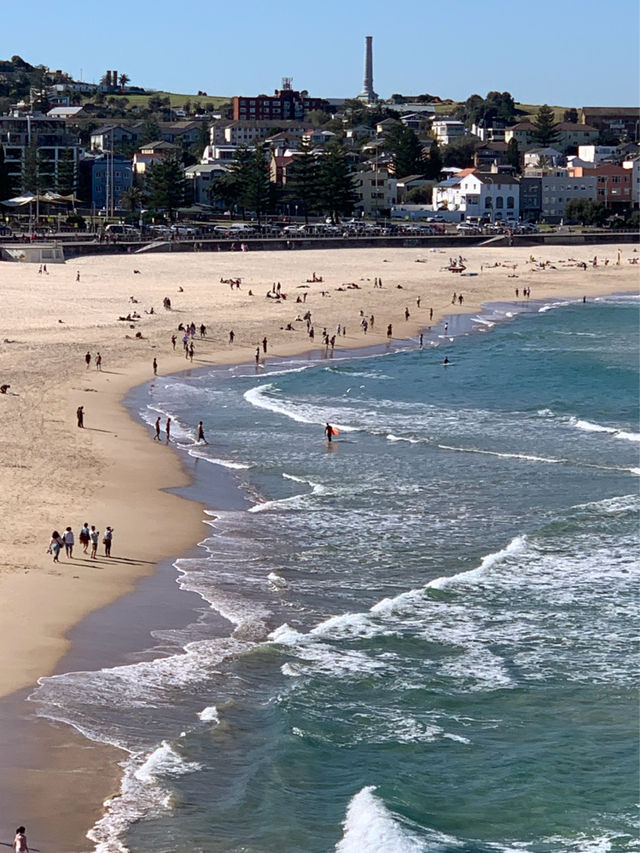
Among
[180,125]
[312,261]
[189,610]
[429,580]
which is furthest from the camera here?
[180,125]

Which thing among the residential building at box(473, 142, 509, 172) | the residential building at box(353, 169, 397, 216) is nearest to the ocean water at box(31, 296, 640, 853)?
the residential building at box(353, 169, 397, 216)

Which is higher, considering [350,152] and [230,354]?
[350,152]

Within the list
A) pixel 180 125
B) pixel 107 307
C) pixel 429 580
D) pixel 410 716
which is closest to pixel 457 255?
pixel 107 307

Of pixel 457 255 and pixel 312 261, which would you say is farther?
pixel 457 255

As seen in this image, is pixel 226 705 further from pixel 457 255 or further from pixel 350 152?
pixel 350 152

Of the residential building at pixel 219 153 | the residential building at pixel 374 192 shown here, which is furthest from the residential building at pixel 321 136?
the residential building at pixel 374 192

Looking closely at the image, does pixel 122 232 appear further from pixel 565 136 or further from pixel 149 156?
pixel 565 136

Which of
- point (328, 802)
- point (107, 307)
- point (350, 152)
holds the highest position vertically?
point (350, 152)

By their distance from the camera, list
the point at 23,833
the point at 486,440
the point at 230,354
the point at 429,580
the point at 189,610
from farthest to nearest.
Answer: the point at 230,354 < the point at 486,440 < the point at 429,580 < the point at 189,610 < the point at 23,833
